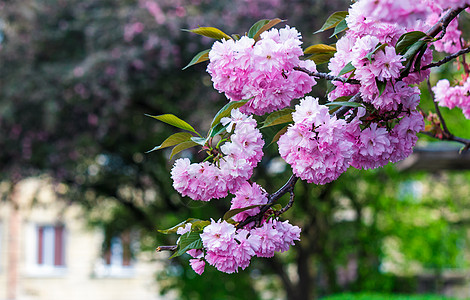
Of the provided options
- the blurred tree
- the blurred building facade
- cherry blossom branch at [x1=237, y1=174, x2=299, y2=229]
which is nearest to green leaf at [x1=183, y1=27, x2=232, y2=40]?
cherry blossom branch at [x1=237, y1=174, x2=299, y2=229]

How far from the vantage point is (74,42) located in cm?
691

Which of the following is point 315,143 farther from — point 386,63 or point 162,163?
point 162,163

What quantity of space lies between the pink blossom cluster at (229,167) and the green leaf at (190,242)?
0.11 meters

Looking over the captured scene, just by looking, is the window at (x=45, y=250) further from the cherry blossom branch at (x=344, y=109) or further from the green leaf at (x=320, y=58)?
the cherry blossom branch at (x=344, y=109)

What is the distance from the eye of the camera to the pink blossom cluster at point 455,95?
7.39ft

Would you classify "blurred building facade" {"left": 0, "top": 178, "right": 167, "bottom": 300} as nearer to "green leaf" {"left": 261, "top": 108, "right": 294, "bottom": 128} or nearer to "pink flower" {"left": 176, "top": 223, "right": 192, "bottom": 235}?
"pink flower" {"left": 176, "top": 223, "right": 192, "bottom": 235}

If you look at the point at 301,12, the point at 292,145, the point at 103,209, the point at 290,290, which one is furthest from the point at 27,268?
the point at 292,145

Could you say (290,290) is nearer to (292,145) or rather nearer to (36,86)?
(36,86)

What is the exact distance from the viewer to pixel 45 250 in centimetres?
1719

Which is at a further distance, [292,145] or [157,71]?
[157,71]

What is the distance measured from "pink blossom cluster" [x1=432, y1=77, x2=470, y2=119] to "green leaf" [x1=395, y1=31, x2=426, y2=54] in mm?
965

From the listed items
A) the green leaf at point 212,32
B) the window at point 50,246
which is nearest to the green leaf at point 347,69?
the green leaf at point 212,32

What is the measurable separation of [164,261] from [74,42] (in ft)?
12.0

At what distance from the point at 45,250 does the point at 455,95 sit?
16.5 meters
